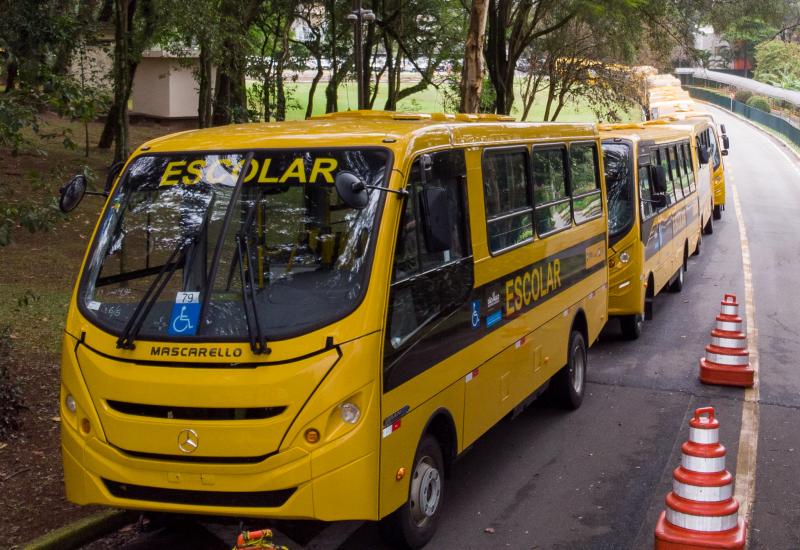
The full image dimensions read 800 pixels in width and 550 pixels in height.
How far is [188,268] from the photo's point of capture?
647 centimetres

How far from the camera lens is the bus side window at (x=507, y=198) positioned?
8281 millimetres

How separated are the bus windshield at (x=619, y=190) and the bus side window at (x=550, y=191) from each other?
350 cm

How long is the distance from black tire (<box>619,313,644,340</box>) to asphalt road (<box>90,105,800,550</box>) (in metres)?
Answer: 0.15

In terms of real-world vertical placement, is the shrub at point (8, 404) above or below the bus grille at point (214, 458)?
below

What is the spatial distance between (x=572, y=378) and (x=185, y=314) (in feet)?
18.2

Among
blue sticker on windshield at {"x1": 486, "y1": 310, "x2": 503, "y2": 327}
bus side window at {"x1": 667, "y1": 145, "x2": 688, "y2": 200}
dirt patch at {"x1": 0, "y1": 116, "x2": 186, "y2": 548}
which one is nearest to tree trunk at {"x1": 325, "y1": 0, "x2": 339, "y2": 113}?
dirt patch at {"x1": 0, "y1": 116, "x2": 186, "y2": 548}

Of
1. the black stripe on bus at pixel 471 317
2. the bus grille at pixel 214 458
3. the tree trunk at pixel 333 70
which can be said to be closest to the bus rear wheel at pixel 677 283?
the black stripe on bus at pixel 471 317

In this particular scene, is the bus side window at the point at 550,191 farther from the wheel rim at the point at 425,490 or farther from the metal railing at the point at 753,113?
the metal railing at the point at 753,113

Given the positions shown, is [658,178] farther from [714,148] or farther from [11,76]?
[714,148]

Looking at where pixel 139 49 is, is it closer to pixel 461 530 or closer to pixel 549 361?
pixel 549 361

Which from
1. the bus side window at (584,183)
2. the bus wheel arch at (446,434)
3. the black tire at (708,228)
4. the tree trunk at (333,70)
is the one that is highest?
the tree trunk at (333,70)

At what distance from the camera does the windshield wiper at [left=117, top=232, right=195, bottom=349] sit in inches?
245

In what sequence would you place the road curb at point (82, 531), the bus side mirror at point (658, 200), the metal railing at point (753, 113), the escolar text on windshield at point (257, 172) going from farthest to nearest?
the metal railing at point (753, 113) → the bus side mirror at point (658, 200) → the road curb at point (82, 531) → the escolar text on windshield at point (257, 172)

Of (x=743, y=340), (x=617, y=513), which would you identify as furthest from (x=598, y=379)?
(x=617, y=513)
